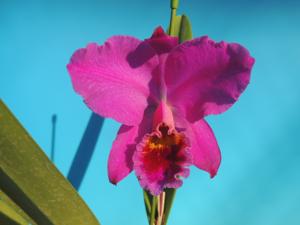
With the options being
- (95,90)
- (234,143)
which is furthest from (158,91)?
(234,143)

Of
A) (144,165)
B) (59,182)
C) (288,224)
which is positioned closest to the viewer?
(59,182)

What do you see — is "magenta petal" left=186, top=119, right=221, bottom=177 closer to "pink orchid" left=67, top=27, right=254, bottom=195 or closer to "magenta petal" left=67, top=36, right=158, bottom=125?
"pink orchid" left=67, top=27, right=254, bottom=195

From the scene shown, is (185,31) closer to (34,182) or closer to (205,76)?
(205,76)

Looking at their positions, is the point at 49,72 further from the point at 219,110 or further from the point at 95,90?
the point at 219,110

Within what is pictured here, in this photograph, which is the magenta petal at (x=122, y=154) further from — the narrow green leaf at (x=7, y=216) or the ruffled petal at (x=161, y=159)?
the narrow green leaf at (x=7, y=216)

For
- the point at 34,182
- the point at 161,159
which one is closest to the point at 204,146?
the point at 161,159

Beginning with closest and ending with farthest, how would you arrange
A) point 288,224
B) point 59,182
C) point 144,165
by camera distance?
point 59,182 → point 144,165 → point 288,224

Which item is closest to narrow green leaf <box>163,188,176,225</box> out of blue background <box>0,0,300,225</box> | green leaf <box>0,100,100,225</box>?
green leaf <box>0,100,100,225</box>

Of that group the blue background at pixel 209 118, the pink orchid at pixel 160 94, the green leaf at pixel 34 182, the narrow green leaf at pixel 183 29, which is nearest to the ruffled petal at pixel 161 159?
the pink orchid at pixel 160 94
